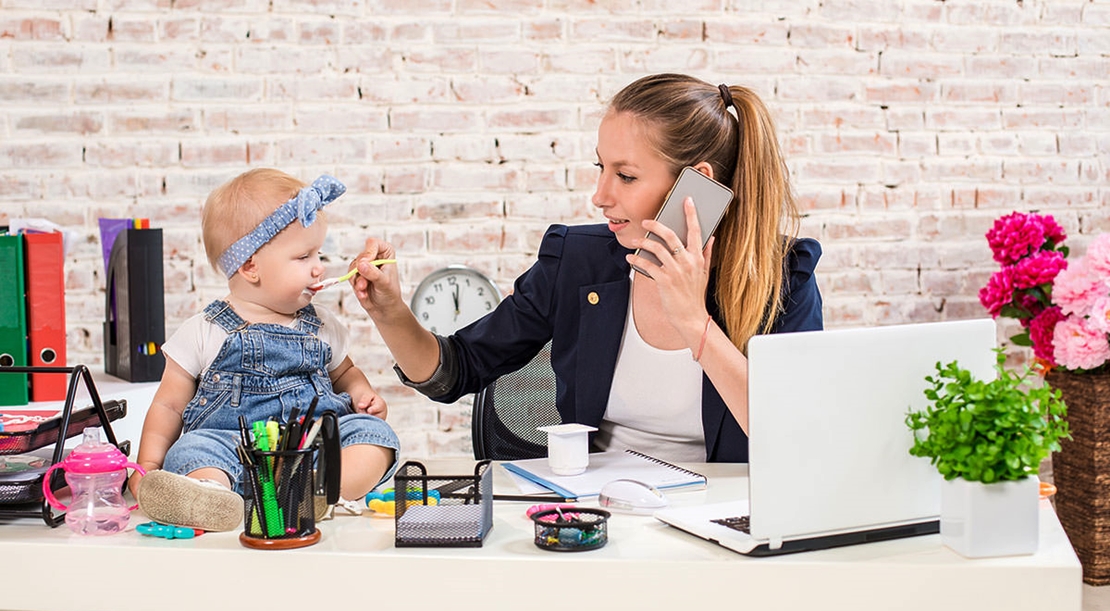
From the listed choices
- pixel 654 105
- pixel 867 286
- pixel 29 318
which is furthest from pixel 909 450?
pixel 867 286

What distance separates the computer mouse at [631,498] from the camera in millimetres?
1320

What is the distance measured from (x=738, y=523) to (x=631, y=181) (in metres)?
0.72

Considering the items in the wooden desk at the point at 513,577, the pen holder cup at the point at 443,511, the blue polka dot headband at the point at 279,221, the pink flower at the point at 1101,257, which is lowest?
the wooden desk at the point at 513,577

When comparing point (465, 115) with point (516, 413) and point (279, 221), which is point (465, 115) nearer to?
point (516, 413)

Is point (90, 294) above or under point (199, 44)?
under

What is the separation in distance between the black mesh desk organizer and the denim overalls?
141mm

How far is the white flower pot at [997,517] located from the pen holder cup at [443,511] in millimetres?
547

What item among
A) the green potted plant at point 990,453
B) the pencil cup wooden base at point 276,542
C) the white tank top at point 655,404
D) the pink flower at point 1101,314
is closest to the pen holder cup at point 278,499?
the pencil cup wooden base at point 276,542

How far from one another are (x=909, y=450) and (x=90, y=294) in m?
2.63

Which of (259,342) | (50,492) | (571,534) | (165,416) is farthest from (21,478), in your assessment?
(571,534)

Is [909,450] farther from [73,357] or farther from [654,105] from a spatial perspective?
[73,357]

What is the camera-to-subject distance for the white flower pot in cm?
112

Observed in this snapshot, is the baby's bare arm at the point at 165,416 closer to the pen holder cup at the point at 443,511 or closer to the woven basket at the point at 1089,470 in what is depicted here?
the pen holder cup at the point at 443,511

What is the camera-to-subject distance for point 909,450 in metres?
1.18
